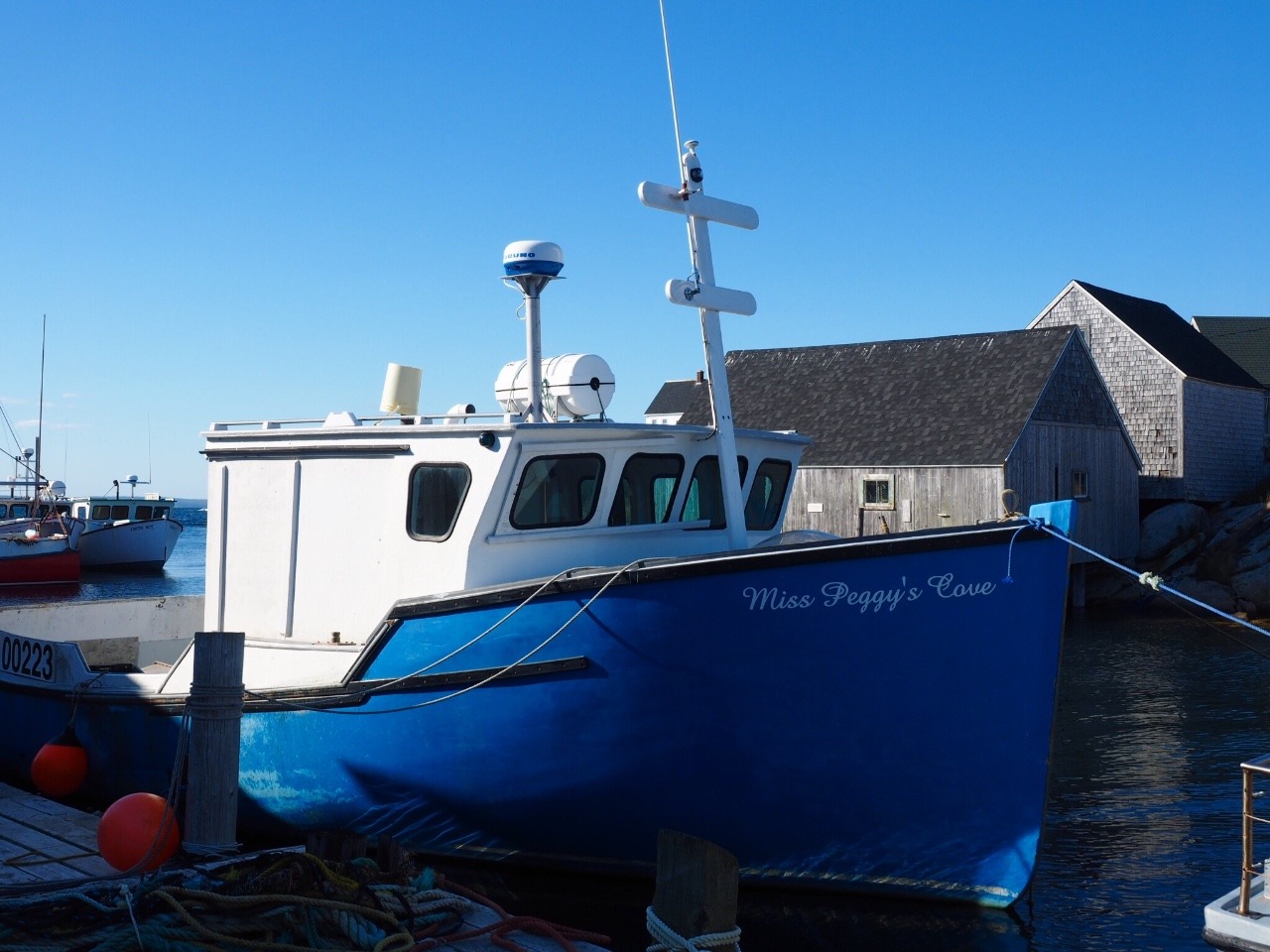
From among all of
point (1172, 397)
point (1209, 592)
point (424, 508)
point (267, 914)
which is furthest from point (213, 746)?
point (1172, 397)

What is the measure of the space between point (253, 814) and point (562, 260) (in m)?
4.40

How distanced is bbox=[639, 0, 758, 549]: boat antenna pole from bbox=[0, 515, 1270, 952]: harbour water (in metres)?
1.99

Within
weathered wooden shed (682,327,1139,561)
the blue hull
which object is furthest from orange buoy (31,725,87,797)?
weathered wooden shed (682,327,1139,561)

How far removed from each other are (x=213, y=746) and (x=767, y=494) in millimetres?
4654

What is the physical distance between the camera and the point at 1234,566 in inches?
1083

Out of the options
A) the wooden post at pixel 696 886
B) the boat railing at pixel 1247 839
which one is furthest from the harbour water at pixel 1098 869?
the wooden post at pixel 696 886

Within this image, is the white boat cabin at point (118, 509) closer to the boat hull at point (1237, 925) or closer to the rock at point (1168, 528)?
the rock at point (1168, 528)

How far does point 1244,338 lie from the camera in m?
42.1

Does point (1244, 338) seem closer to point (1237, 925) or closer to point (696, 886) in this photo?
point (1237, 925)

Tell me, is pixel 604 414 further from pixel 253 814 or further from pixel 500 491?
pixel 253 814

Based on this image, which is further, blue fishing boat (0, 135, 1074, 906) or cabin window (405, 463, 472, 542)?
cabin window (405, 463, 472, 542)

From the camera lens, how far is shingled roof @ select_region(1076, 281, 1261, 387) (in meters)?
33.6

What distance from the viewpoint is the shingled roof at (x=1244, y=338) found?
4078 cm

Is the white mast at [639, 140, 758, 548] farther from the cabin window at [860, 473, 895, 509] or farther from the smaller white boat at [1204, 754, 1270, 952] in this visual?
the cabin window at [860, 473, 895, 509]
